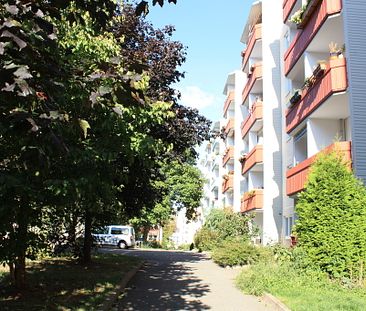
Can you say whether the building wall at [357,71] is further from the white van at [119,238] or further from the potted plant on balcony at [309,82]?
the white van at [119,238]

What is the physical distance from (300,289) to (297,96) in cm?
1082

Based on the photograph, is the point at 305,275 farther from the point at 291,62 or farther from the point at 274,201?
the point at 274,201

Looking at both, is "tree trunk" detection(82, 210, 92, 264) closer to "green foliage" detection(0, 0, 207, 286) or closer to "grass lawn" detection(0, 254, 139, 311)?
"green foliage" detection(0, 0, 207, 286)

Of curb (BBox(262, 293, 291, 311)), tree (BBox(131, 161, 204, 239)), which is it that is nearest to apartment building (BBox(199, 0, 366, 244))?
curb (BBox(262, 293, 291, 311))

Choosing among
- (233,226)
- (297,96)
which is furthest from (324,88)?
(233,226)

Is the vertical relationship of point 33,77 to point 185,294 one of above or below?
above

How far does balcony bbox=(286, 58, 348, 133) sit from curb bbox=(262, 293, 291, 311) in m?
7.97

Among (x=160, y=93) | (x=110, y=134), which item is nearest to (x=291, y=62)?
(x=160, y=93)

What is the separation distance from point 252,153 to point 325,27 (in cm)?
1462

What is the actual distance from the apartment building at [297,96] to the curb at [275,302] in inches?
249

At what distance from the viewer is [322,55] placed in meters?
19.9

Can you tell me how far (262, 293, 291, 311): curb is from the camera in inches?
365

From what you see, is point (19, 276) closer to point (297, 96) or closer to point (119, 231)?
point (297, 96)

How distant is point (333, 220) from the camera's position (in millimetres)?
13000
